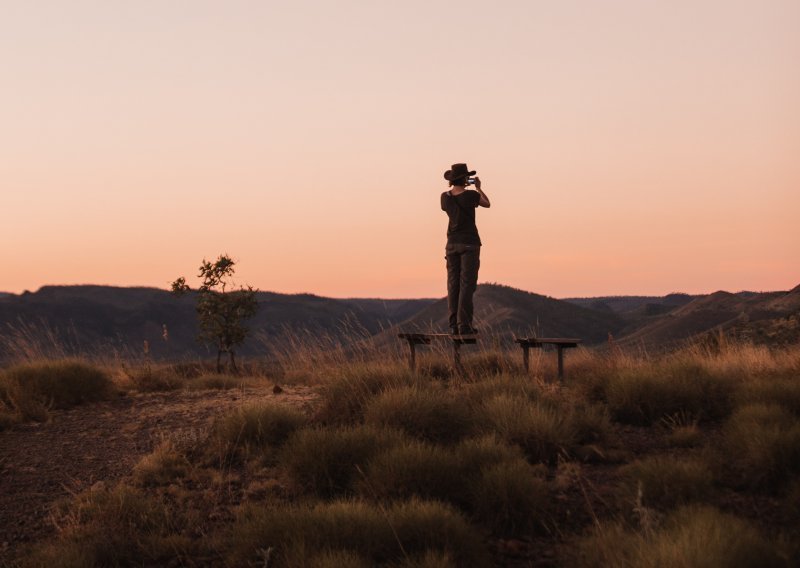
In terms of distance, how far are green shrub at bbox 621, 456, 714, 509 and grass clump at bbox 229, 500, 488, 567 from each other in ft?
4.68

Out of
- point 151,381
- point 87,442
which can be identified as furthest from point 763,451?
point 151,381

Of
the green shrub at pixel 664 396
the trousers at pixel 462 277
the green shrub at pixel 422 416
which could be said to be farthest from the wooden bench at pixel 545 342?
the green shrub at pixel 422 416

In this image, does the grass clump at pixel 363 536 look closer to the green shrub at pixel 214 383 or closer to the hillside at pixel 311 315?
the green shrub at pixel 214 383

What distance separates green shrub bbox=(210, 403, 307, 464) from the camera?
8039mm

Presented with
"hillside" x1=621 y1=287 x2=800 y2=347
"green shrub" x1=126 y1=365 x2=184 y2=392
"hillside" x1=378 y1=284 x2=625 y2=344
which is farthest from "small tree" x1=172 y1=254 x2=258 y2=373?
"hillside" x1=378 y1=284 x2=625 y2=344

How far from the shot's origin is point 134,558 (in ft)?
19.0

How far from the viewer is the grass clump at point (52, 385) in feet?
37.7

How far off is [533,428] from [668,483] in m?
1.56

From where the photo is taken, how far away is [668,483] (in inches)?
242

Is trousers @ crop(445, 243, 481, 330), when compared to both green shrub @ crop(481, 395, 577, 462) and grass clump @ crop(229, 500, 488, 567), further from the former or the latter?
grass clump @ crop(229, 500, 488, 567)

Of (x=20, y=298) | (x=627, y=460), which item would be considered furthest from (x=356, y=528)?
(x=20, y=298)

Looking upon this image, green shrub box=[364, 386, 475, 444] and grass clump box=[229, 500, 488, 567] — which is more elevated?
green shrub box=[364, 386, 475, 444]

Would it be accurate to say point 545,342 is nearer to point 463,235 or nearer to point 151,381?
point 463,235

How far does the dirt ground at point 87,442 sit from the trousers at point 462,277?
2402 mm
